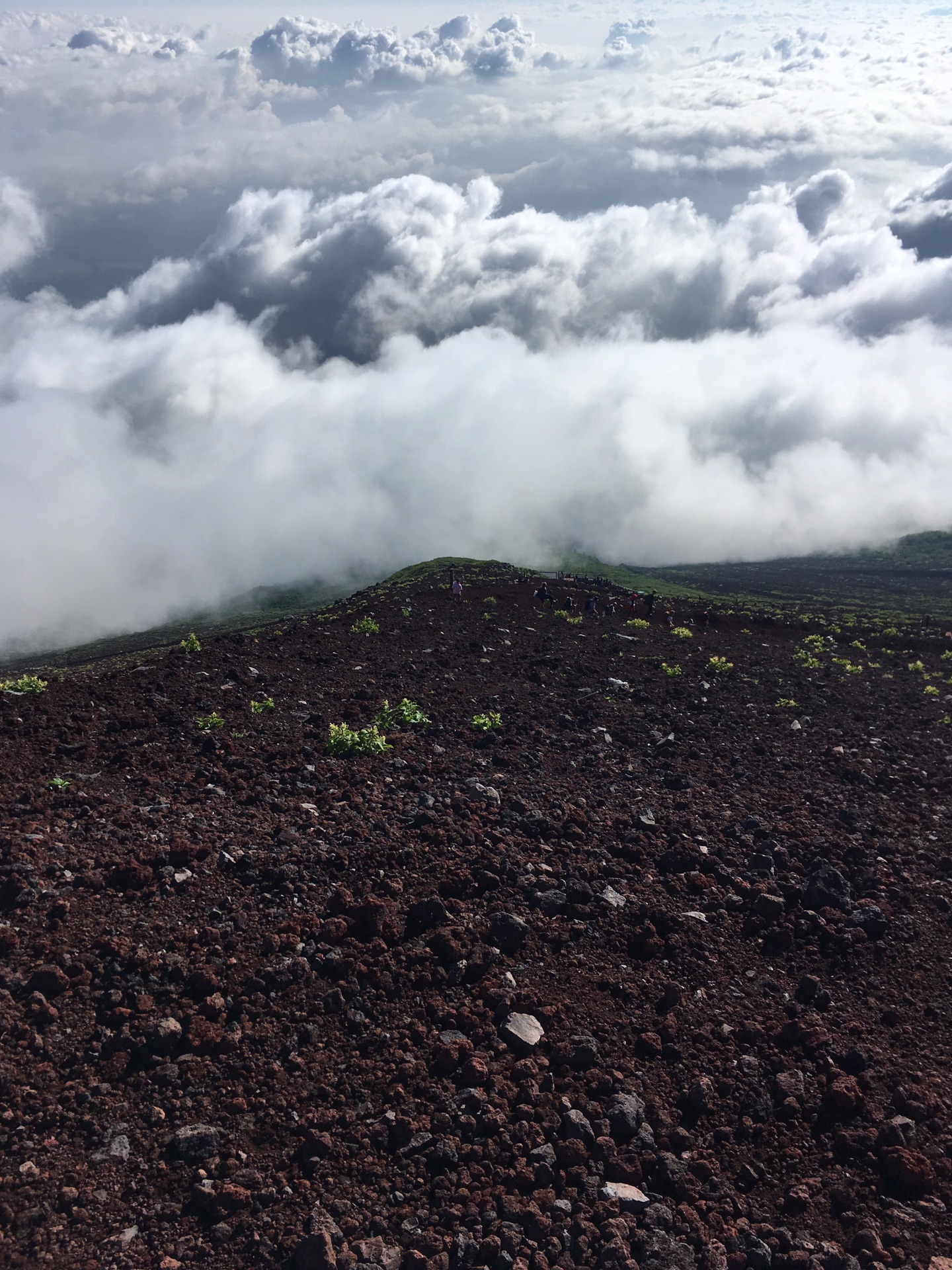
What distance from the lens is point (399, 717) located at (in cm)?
1520

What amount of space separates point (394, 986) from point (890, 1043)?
5.28m

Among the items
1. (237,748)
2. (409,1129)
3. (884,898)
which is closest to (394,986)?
(409,1129)

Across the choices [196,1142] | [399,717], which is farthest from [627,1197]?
[399,717]

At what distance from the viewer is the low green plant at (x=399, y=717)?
48.4 ft

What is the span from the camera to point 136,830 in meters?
9.37

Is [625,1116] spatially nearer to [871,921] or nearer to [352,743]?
[871,921]

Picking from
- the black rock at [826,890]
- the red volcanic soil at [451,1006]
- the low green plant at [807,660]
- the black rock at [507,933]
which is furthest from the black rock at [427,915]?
the low green plant at [807,660]

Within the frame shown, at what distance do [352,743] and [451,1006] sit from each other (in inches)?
248

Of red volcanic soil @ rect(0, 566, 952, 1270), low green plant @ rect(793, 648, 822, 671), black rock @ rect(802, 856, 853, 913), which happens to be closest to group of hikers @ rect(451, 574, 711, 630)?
low green plant @ rect(793, 648, 822, 671)

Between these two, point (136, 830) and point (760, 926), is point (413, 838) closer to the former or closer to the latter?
point (136, 830)

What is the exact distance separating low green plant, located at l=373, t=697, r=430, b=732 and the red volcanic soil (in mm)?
746

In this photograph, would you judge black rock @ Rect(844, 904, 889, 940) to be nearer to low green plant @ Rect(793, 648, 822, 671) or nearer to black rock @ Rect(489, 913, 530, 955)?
black rock @ Rect(489, 913, 530, 955)

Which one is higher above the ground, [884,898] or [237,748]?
[237,748]

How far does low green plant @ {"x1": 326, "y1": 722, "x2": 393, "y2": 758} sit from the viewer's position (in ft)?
42.4
